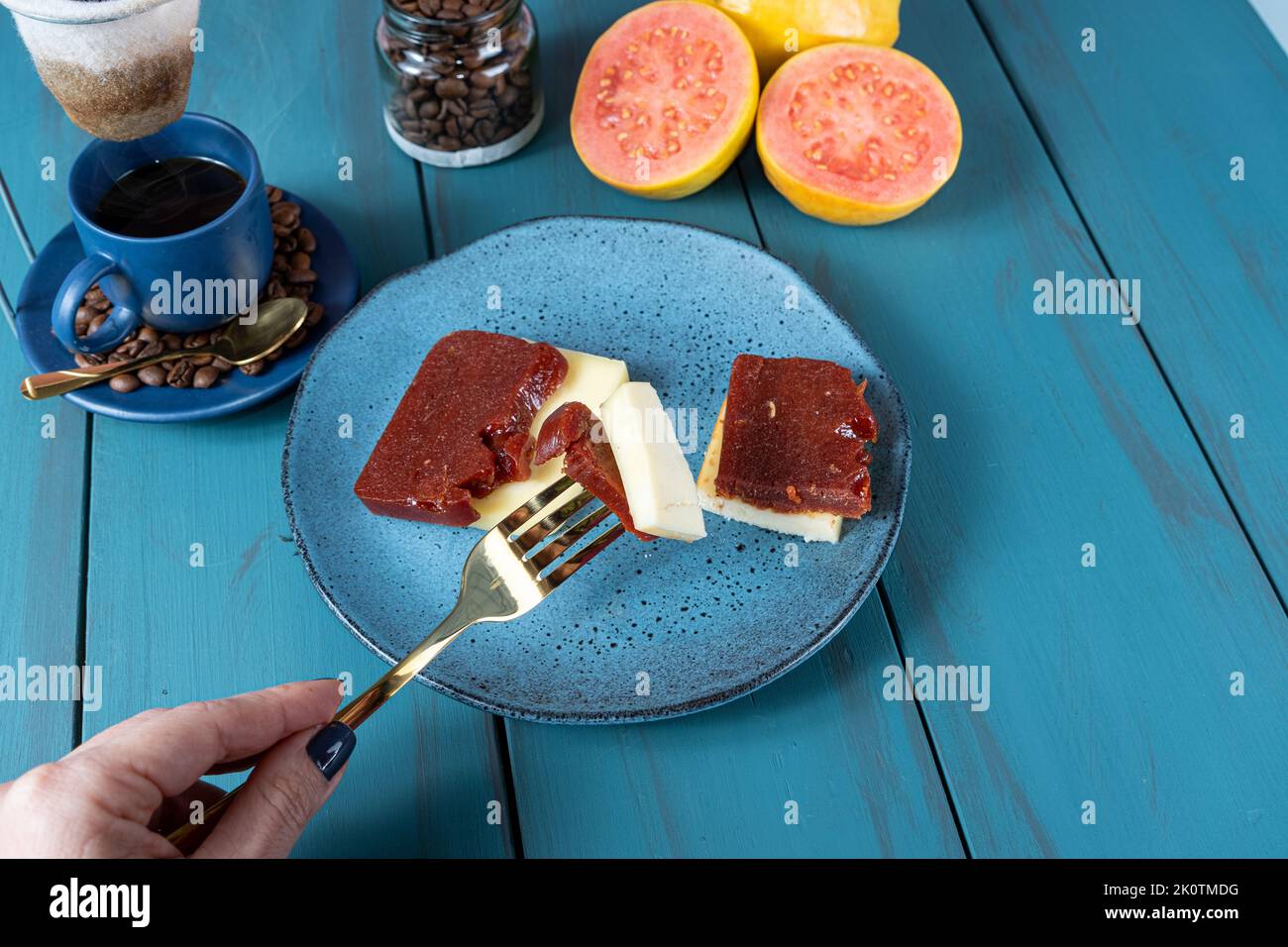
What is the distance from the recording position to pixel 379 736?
1.23 metres

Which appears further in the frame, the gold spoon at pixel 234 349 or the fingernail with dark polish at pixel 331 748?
the gold spoon at pixel 234 349

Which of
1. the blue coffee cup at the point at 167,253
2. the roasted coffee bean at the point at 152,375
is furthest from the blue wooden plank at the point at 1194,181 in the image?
the roasted coffee bean at the point at 152,375

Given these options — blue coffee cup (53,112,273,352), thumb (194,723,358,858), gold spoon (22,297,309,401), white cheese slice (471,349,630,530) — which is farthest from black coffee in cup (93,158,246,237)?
thumb (194,723,358,858)

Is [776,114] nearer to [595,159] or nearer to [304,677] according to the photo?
[595,159]

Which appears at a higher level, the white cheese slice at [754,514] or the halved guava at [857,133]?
the halved guava at [857,133]

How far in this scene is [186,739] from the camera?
946 millimetres

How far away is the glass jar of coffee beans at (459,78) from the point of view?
155 cm

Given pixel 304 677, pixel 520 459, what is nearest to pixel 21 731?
pixel 304 677

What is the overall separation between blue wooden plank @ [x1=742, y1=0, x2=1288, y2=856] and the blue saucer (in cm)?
62

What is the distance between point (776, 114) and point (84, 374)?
974 millimetres

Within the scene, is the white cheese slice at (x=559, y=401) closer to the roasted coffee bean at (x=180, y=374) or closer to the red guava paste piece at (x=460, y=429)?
the red guava paste piece at (x=460, y=429)

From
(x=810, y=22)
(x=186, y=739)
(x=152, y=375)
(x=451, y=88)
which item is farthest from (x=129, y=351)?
(x=810, y=22)

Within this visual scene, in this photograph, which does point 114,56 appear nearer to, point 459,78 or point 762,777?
point 459,78

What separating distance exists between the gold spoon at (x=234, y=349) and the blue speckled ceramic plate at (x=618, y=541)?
0.08 metres
